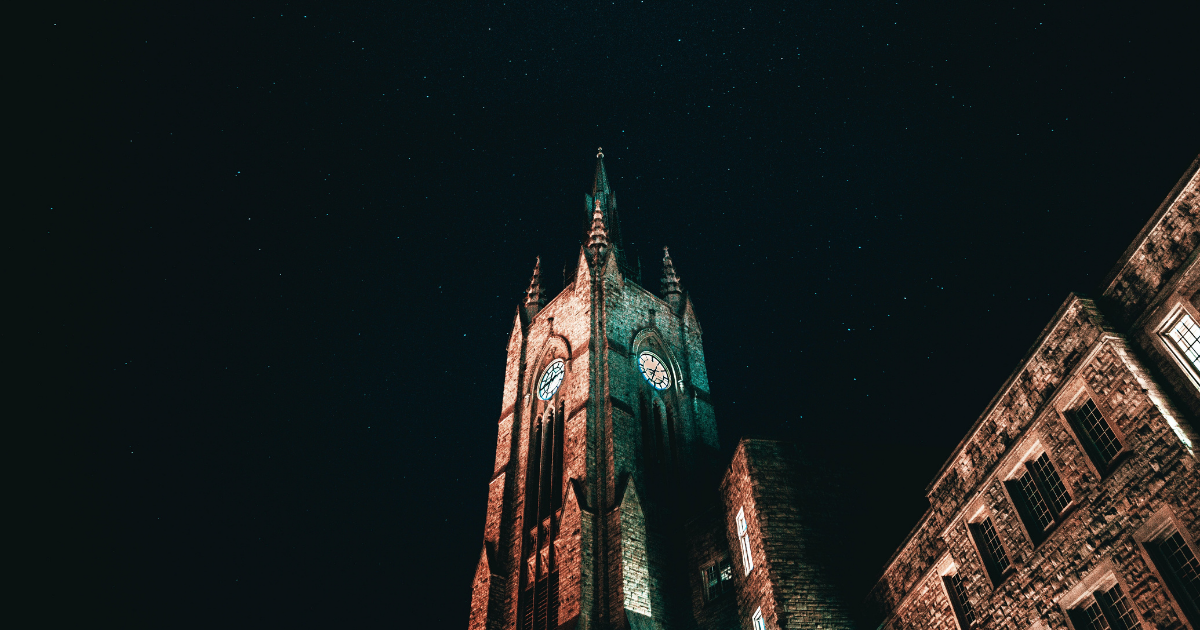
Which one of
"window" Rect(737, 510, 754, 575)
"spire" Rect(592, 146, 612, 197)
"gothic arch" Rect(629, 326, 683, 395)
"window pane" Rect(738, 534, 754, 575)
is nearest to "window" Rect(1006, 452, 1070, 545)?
"window" Rect(737, 510, 754, 575)

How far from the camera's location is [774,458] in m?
27.3

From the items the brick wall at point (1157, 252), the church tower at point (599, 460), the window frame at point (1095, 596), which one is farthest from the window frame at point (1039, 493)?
the church tower at point (599, 460)

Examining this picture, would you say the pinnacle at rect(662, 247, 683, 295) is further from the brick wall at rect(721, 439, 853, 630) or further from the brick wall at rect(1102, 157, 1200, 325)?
the brick wall at rect(1102, 157, 1200, 325)

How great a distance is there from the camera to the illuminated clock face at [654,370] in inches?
1667

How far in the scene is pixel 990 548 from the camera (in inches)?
676

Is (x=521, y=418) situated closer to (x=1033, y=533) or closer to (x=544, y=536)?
(x=544, y=536)

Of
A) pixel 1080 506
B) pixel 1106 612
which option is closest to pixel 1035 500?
→ pixel 1080 506

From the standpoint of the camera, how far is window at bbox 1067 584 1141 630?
13.3m

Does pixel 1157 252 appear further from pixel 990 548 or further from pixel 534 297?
pixel 534 297

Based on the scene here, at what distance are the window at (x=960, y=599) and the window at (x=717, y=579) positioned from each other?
11.7 meters

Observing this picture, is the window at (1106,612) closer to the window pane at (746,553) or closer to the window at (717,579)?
the window pane at (746,553)

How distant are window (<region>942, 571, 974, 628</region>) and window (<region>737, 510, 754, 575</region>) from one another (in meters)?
8.85

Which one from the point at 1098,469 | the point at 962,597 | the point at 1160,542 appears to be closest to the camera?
the point at 1160,542

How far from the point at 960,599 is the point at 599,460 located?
19337 mm
